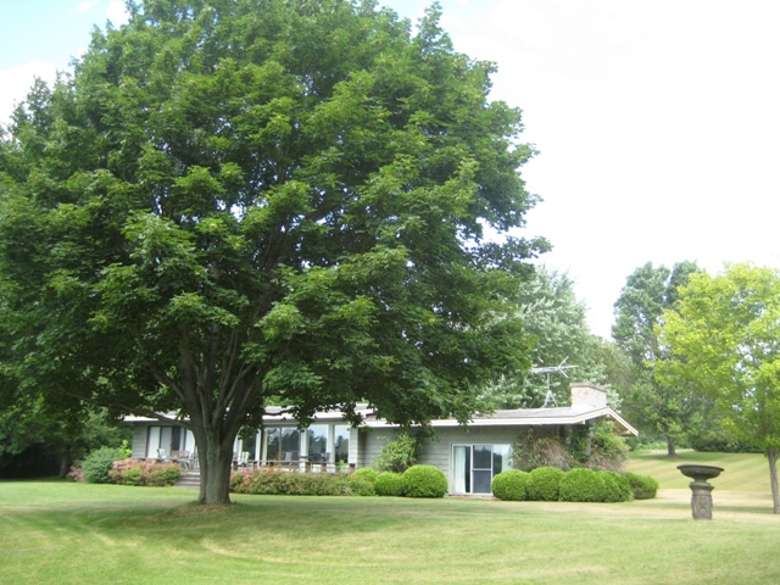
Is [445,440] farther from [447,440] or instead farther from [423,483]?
[423,483]

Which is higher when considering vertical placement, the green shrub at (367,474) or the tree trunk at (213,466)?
the tree trunk at (213,466)

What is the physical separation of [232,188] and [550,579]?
9.35 metres

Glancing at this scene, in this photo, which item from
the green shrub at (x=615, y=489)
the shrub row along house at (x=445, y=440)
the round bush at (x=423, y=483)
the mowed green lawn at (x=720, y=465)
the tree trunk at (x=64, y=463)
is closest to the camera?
the green shrub at (x=615, y=489)

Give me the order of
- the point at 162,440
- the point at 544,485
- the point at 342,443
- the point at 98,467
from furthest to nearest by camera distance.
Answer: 1. the point at 162,440
2. the point at 98,467
3. the point at 342,443
4. the point at 544,485

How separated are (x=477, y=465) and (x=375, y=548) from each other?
16.5 meters

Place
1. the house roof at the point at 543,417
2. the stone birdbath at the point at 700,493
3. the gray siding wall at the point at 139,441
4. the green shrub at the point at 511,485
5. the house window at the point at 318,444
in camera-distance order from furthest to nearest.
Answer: the gray siding wall at the point at 139,441 → the house window at the point at 318,444 → the house roof at the point at 543,417 → the green shrub at the point at 511,485 → the stone birdbath at the point at 700,493

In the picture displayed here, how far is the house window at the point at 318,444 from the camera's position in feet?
107

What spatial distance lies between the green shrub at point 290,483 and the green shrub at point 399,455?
217 centimetres

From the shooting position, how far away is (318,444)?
108 ft

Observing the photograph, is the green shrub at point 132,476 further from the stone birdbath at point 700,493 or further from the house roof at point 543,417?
the stone birdbath at point 700,493

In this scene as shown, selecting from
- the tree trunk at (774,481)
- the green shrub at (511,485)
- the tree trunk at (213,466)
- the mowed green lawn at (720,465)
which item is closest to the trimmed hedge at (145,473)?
the green shrub at (511,485)

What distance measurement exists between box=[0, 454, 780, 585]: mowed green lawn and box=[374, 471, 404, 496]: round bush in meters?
8.59

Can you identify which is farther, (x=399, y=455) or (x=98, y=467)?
(x=98, y=467)

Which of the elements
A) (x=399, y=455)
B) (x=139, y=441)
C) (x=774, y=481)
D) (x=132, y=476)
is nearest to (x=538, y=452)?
(x=399, y=455)
